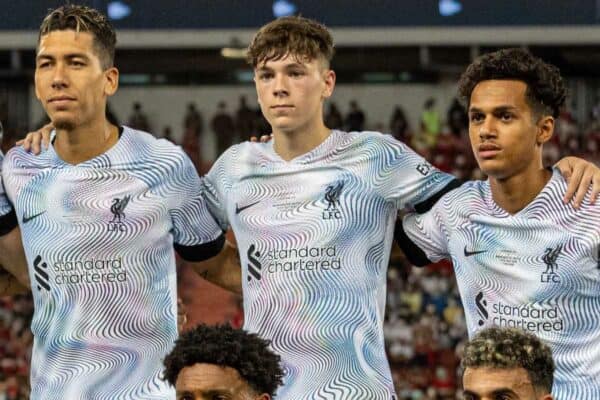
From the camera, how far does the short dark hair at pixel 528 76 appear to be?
6328mm

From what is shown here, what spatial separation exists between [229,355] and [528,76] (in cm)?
189

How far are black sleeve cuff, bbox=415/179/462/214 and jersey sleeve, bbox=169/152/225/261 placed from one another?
915 millimetres

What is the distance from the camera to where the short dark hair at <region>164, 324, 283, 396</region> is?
5316 millimetres

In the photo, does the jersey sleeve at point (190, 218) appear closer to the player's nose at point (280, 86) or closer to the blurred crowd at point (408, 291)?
the player's nose at point (280, 86)

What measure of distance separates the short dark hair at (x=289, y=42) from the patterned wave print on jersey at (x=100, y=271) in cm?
64

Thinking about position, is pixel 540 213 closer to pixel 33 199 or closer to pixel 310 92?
pixel 310 92

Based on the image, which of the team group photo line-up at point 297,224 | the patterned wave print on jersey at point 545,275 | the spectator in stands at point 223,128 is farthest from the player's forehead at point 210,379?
the spectator in stands at point 223,128

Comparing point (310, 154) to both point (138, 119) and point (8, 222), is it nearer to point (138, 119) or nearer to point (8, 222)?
point (8, 222)

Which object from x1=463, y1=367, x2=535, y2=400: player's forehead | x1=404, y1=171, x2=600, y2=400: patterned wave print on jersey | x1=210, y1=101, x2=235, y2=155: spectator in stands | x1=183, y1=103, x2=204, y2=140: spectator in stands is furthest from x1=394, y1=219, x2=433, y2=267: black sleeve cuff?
x1=183, y1=103, x2=204, y2=140: spectator in stands

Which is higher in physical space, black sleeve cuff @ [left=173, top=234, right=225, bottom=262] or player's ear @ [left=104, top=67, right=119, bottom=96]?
player's ear @ [left=104, top=67, right=119, bottom=96]

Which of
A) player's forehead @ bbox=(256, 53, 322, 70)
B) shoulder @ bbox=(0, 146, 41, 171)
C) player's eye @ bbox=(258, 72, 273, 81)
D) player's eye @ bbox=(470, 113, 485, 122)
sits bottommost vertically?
shoulder @ bbox=(0, 146, 41, 171)

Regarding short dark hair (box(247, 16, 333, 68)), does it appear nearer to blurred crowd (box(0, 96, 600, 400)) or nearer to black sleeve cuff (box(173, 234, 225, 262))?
black sleeve cuff (box(173, 234, 225, 262))

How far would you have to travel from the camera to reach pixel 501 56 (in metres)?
6.41

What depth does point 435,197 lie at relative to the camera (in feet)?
21.8
